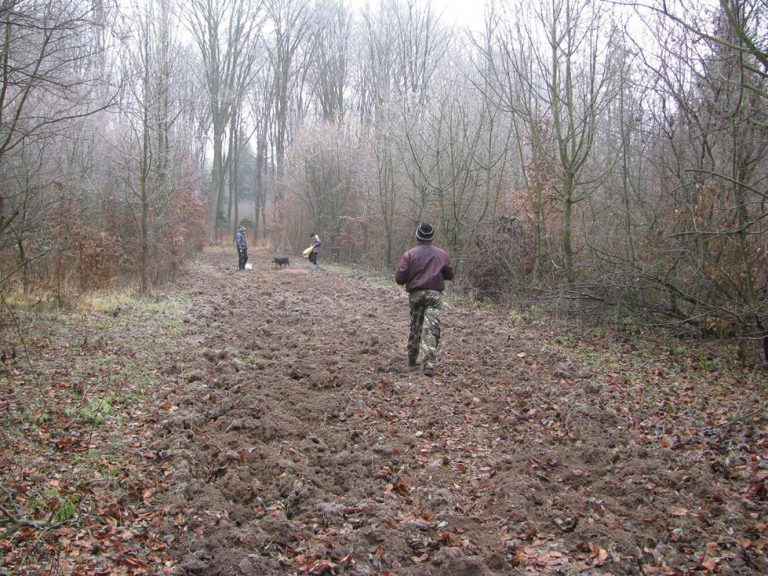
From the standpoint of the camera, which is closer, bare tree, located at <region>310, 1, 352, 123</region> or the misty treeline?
the misty treeline

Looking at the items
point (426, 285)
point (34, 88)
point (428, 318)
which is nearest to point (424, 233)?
point (426, 285)

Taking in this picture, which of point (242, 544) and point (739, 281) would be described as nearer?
point (242, 544)

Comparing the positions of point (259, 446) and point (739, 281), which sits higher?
point (739, 281)

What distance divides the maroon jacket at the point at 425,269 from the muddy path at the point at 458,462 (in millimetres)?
1288

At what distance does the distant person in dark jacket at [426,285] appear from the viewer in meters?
7.98

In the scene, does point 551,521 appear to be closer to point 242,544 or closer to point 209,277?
point 242,544

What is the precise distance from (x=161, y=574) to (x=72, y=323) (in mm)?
7477

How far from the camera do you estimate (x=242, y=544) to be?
4.00m

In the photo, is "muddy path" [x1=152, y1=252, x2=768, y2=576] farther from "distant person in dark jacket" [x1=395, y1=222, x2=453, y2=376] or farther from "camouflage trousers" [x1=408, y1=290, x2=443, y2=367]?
"distant person in dark jacket" [x1=395, y1=222, x2=453, y2=376]

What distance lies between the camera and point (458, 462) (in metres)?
5.45

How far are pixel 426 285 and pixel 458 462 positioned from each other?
305cm

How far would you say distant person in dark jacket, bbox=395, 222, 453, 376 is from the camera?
7.98 metres

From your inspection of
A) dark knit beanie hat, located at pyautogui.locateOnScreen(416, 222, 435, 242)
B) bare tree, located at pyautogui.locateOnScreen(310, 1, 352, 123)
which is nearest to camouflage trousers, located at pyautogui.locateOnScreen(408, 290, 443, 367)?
dark knit beanie hat, located at pyautogui.locateOnScreen(416, 222, 435, 242)

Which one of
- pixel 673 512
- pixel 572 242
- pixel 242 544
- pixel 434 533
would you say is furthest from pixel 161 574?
pixel 572 242
